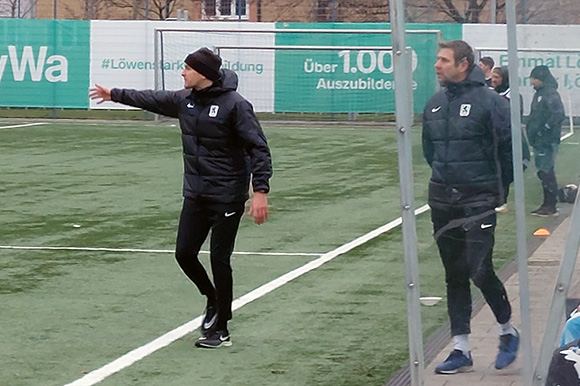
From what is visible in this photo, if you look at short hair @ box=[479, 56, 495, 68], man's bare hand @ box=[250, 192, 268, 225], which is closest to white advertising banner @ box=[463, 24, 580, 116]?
short hair @ box=[479, 56, 495, 68]

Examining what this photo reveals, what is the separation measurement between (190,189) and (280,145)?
1622 centimetres

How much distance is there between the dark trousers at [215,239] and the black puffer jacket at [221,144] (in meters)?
0.07

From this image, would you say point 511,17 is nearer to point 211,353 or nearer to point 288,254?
point 211,353

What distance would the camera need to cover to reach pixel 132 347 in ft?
26.0

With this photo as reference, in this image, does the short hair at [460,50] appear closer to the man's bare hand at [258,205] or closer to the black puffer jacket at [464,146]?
the black puffer jacket at [464,146]

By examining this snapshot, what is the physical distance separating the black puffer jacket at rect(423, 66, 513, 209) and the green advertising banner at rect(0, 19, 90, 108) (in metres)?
24.6

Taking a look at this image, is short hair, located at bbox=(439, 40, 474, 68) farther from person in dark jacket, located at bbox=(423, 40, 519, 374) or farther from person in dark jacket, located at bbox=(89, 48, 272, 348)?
person in dark jacket, located at bbox=(89, 48, 272, 348)

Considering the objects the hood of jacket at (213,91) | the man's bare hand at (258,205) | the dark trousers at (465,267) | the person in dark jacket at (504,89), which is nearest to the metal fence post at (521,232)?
the person in dark jacket at (504,89)

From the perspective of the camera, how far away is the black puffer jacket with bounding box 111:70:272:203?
25.3 feet

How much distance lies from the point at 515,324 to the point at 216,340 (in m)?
2.78

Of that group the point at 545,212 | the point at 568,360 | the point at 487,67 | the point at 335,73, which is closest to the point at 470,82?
the point at 487,67

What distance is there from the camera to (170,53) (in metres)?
29.4

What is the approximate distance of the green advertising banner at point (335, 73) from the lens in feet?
94.3

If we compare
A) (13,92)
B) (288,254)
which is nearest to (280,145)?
(13,92)
